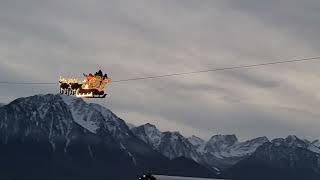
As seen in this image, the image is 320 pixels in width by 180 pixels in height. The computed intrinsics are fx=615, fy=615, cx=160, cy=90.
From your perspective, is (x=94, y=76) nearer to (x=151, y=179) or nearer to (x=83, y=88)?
(x=83, y=88)

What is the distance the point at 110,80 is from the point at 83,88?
4444 millimetres

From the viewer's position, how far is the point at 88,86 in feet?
310

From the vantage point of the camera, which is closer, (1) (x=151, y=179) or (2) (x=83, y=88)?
(2) (x=83, y=88)

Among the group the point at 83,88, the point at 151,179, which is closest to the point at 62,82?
the point at 83,88

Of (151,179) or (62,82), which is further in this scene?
(151,179)

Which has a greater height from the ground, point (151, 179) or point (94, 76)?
point (94, 76)

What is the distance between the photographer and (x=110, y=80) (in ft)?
316

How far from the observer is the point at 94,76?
310 feet

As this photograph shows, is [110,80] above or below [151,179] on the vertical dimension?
above

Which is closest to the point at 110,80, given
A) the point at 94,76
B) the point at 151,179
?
the point at 94,76

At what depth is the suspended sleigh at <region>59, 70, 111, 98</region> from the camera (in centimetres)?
9356

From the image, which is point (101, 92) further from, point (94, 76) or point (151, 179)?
point (151, 179)

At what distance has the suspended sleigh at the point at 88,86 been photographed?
93.6 m

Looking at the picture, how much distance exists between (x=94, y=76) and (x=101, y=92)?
2.72 m
